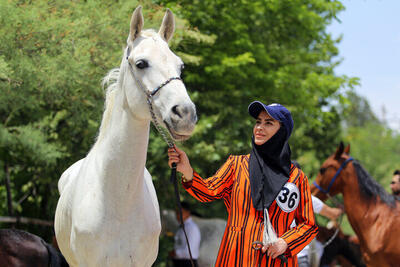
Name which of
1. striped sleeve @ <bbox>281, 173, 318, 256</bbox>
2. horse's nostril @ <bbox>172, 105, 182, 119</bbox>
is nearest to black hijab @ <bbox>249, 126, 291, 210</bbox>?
striped sleeve @ <bbox>281, 173, 318, 256</bbox>

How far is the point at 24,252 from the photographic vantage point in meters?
4.97

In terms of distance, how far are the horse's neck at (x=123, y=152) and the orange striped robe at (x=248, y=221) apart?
367 mm

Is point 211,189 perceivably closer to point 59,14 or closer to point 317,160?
point 59,14

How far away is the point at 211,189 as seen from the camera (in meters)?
3.11

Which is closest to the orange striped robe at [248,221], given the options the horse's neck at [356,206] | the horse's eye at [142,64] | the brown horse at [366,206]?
the horse's eye at [142,64]

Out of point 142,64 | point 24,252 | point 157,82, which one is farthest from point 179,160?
point 24,252

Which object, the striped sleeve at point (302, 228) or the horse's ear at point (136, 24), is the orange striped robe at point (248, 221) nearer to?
the striped sleeve at point (302, 228)

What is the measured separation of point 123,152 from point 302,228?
124 centimetres

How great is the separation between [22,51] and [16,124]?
2.62 meters

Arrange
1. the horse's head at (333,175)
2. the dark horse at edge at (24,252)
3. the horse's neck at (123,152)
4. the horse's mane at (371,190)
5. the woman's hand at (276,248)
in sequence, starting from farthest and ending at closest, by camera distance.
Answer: the horse's head at (333,175)
the horse's mane at (371,190)
the dark horse at edge at (24,252)
the horse's neck at (123,152)
the woman's hand at (276,248)

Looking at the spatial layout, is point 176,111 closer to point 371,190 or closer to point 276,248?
point 276,248

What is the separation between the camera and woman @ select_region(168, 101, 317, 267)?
2.93 m

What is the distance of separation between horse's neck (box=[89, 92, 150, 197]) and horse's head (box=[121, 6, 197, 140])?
103 mm

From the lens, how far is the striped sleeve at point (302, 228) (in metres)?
2.93
